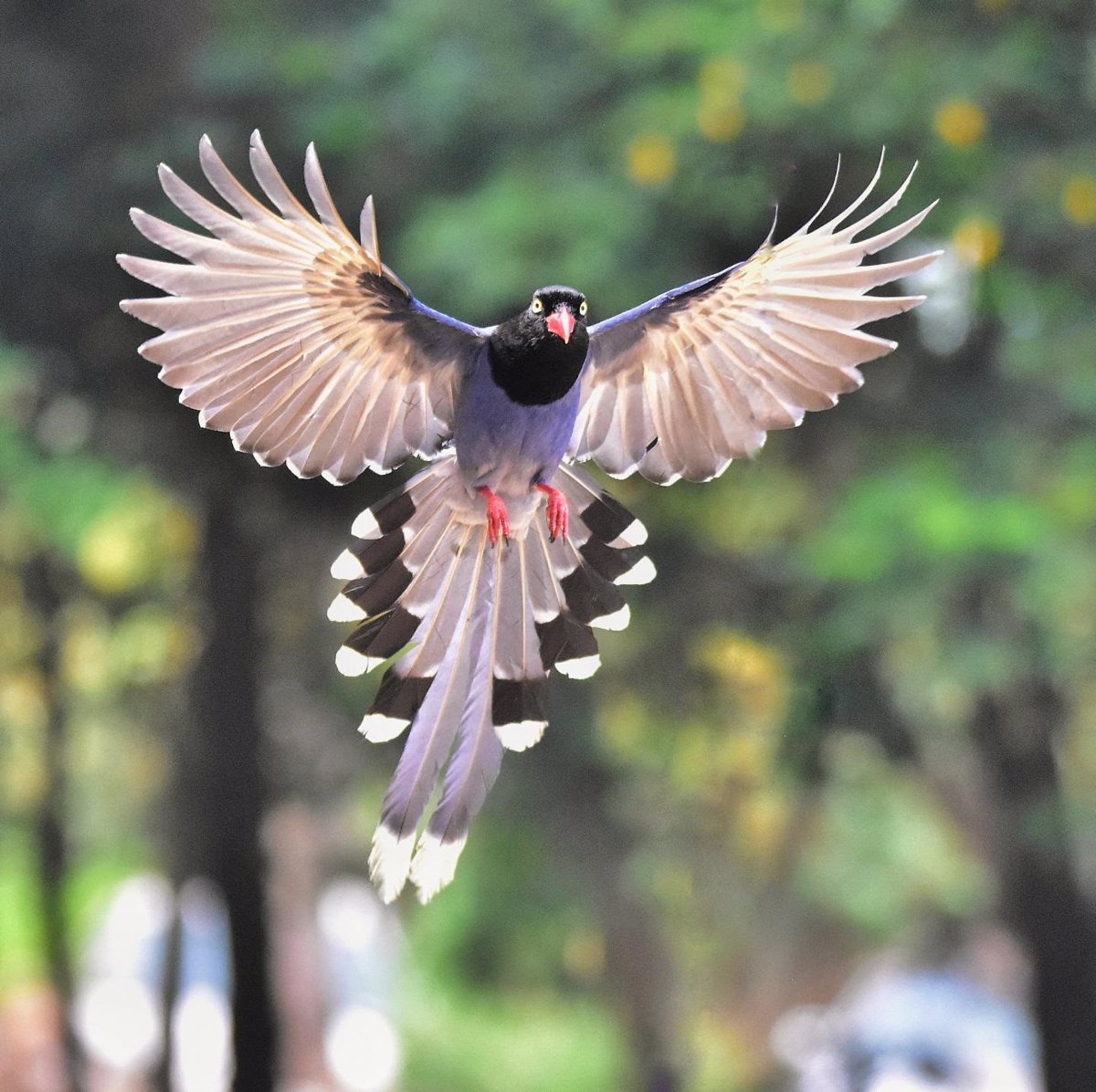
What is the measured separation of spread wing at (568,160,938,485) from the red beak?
5.0 inches

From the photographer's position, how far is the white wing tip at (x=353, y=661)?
1.16 meters

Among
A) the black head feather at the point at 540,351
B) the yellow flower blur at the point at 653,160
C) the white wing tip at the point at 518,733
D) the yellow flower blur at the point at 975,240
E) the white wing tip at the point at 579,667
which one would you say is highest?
the yellow flower blur at the point at 653,160

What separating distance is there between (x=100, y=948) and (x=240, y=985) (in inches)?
156

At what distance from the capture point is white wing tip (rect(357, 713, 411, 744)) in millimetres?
1131

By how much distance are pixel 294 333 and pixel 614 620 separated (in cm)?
33

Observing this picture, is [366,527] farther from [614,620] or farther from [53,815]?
[53,815]

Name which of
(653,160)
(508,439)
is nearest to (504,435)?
(508,439)

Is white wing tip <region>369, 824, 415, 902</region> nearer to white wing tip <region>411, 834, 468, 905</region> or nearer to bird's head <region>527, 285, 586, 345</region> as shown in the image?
white wing tip <region>411, 834, 468, 905</region>

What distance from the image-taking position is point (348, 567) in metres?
1.15

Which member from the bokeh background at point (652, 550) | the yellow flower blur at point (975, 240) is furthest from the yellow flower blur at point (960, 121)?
the yellow flower blur at point (975, 240)

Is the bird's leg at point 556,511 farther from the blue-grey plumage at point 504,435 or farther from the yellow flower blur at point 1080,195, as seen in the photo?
the yellow flower blur at point 1080,195

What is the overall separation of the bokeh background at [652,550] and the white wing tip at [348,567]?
2.09 ft

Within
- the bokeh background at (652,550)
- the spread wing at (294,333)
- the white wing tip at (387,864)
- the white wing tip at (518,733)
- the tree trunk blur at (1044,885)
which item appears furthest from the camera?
the tree trunk blur at (1044,885)

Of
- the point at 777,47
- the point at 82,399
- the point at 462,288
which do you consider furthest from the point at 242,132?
the point at 777,47
